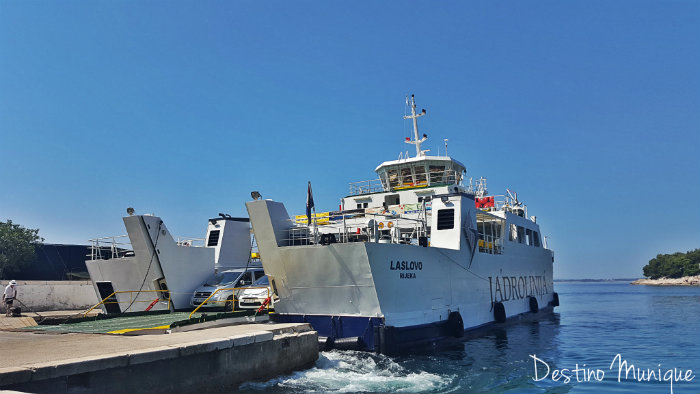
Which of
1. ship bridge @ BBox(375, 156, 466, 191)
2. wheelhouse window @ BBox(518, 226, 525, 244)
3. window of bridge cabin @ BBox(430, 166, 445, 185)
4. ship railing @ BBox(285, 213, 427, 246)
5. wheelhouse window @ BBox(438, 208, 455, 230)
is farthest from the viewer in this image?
wheelhouse window @ BBox(518, 226, 525, 244)

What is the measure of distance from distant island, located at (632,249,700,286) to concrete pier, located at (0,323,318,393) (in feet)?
405

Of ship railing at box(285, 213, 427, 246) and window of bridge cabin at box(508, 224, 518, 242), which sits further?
window of bridge cabin at box(508, 224, 518, 242)

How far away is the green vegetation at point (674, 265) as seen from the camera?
113188mm

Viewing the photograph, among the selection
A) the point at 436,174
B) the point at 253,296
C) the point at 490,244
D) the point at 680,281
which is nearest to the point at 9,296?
the point at 253,296

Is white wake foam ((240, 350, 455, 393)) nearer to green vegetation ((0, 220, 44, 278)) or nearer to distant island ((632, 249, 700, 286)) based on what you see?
green vegetation ((0, 220, 44, 278))

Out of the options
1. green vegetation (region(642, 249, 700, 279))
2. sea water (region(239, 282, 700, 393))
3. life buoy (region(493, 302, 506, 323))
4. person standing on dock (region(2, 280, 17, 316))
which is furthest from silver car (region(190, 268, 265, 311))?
green vegetation (region(642, 249, 700, 279))

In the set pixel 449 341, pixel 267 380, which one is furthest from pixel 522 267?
pixel 267 380

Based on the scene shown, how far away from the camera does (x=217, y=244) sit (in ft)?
71.1

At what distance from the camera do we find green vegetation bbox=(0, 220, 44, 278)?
2955cm

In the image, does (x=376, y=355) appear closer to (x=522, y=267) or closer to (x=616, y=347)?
(x=616, y=347)

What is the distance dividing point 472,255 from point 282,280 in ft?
23.7

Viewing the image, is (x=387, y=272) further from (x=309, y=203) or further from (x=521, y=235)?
(x=521, y=235)

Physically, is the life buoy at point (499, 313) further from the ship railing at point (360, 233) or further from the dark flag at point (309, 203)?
the dark flag at point (309, 203)

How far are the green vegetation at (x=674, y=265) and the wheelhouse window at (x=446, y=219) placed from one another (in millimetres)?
118948
